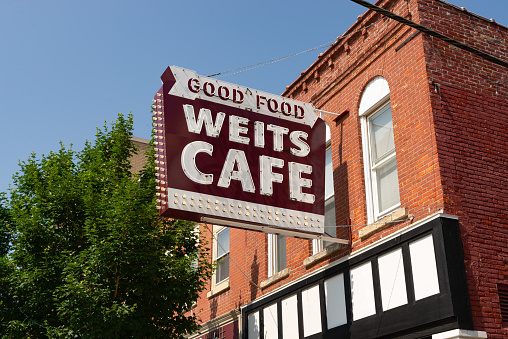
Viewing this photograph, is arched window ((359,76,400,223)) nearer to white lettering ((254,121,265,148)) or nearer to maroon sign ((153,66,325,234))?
maroon sign ((153,66,325,234))

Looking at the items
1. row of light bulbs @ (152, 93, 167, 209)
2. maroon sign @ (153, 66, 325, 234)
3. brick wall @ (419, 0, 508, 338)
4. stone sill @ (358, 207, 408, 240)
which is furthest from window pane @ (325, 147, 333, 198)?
row of light bulbs @ (152, 93, 167, 209)

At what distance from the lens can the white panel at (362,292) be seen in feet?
33.1

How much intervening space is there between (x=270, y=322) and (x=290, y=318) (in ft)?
3.15

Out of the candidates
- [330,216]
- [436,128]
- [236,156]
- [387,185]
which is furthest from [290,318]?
[436,128]

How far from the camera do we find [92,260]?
11844 mm

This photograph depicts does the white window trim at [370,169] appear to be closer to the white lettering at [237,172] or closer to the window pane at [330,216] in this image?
the window pane at [330,216]

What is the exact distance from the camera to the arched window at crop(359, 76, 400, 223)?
35.4ft

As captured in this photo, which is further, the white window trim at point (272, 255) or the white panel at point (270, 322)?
the white window trim at point (272, 255)

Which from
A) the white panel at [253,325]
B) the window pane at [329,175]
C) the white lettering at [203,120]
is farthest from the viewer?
the white panel at [253,325]

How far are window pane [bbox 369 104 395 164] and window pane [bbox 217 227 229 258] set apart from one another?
7.42 m

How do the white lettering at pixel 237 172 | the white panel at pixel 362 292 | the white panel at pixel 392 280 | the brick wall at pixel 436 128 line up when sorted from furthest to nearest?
the white lettering at pixel 237 172 < the white panel at pixel 362 292 < the white panel at pixel 392 280 < the brick wall at pixel 436 128

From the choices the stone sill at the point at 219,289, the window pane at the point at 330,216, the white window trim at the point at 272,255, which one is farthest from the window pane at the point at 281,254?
the stone sill at the point at 219,289

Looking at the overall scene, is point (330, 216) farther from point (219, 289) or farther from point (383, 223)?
point (219, 289)

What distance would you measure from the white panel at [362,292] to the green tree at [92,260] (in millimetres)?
4182
